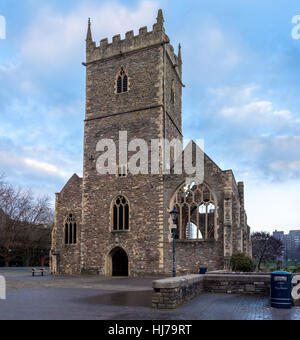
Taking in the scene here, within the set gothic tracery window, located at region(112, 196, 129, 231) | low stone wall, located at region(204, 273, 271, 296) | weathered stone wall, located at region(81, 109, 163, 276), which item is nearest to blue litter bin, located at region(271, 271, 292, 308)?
low stone wall, located at region(204, 273, 271, 296)

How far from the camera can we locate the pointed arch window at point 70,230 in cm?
2809

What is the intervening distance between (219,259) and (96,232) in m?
9.22

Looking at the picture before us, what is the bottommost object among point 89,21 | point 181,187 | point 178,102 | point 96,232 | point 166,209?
point 96,232

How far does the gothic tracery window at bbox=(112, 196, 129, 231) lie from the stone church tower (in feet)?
0.23

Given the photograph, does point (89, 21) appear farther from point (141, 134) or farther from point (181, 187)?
point (181, 187)

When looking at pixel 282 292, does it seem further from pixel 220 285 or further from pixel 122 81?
pixel 122 81

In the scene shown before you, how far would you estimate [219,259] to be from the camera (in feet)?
73.4

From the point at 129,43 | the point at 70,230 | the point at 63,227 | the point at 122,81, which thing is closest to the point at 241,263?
the point at 70,230

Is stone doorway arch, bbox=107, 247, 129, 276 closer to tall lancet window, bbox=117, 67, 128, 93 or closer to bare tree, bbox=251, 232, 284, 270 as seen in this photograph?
tall lancet window, bbox=117, 67, 128, 93

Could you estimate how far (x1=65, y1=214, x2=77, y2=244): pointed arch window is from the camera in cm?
2809

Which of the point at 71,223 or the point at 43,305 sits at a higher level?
the point at 71,223

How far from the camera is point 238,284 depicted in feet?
46.8

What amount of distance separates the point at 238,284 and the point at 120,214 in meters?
12.9

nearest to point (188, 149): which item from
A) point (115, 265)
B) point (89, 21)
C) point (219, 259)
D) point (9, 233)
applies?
point (219, 259)
